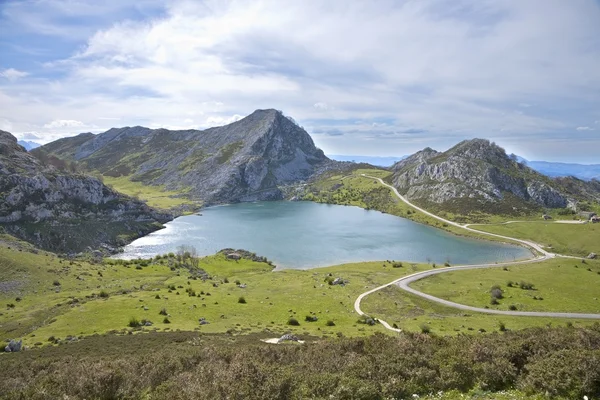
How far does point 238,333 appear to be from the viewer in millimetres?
57562

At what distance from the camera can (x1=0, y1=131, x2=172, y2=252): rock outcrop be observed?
5408 inches

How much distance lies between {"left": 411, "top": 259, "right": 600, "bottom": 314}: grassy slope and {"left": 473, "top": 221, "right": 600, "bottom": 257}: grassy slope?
28.6 metres

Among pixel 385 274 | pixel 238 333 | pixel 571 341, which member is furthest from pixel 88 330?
pixel 385 274

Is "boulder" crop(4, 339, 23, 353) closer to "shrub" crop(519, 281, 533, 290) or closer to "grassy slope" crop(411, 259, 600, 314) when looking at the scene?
"grassy slope" crop(411, 259, 600, 314)

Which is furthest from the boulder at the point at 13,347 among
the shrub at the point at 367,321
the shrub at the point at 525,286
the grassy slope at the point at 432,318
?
the shrub at the point at 525,286

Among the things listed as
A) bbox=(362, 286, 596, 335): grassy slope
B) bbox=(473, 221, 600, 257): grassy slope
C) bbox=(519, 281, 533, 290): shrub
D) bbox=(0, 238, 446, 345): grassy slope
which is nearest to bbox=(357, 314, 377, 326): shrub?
bbox=(0, 238, 446, 345): grassy slope

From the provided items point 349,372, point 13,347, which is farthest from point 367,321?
point 13,347

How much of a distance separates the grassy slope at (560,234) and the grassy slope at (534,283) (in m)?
28.6

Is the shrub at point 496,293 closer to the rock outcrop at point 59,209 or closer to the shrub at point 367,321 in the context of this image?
the shrub at point 367,321

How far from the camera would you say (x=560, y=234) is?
6201 inches

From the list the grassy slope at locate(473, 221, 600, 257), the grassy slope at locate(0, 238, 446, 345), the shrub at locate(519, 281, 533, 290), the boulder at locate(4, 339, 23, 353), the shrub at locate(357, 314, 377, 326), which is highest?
the grassy slope at locate(473, 221, 600, 257)

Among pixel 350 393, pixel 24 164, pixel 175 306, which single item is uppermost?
pixel 24 164

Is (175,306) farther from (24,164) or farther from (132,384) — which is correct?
(24,164)

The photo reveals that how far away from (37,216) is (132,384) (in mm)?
149847
